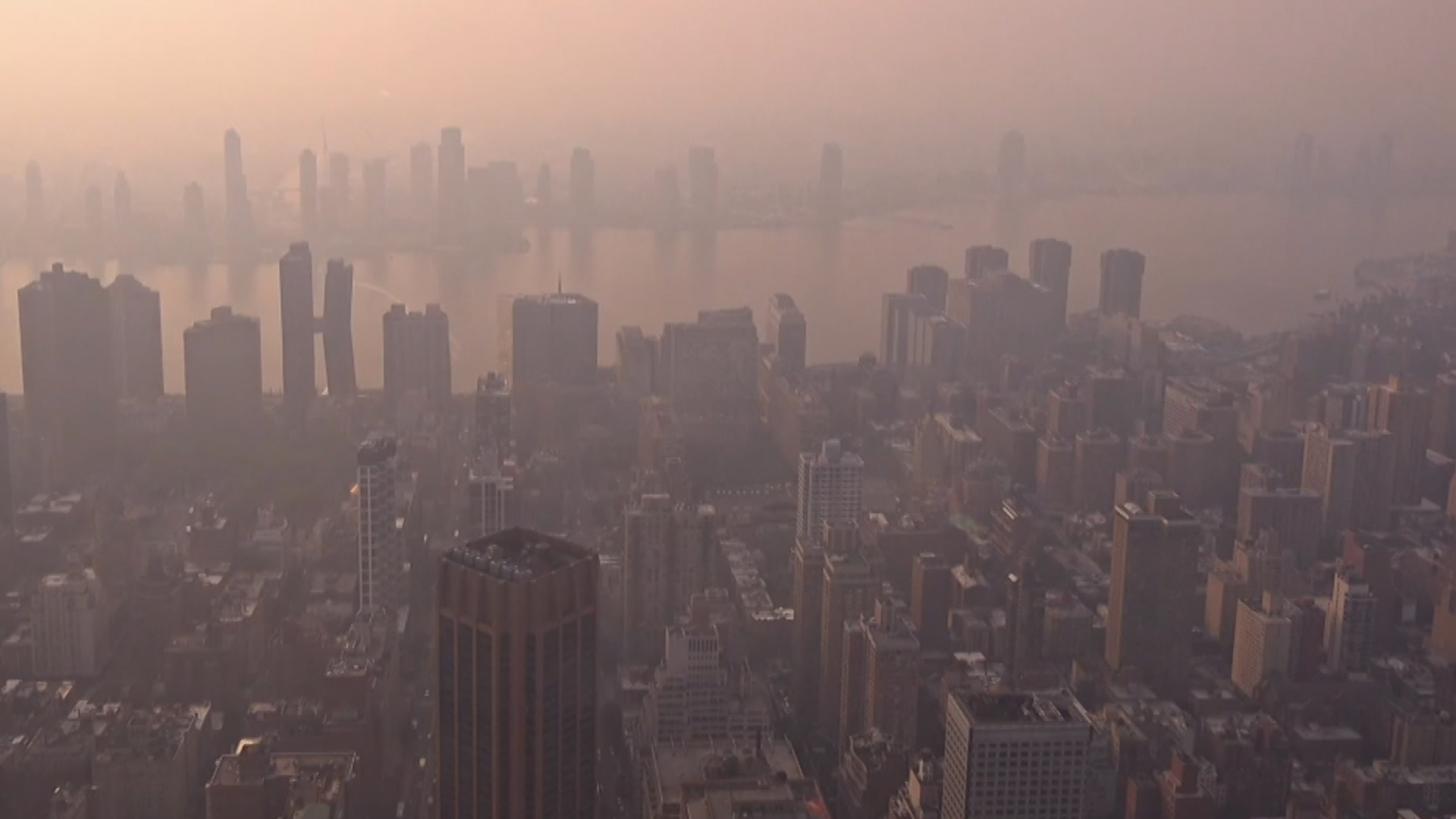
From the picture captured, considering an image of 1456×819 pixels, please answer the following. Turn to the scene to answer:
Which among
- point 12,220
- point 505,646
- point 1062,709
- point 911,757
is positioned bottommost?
point 911,757

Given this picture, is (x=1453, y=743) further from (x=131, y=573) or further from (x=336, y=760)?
(x=131, y=573)

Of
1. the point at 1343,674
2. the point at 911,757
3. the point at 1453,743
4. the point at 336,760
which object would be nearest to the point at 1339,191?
the point at 1343,674

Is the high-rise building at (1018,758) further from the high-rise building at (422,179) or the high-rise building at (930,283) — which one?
the high-rise building at (930,283)

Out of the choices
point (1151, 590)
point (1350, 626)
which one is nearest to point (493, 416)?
point (1151, 590)

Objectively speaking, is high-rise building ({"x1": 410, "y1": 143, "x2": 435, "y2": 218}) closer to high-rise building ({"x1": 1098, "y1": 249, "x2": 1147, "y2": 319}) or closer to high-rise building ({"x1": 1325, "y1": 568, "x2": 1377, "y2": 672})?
high-rise building ({"x1": 1098, "y1": 249, "x2": 1147, "y2": 319})

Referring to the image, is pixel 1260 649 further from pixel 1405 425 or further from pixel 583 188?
pixel 583 188

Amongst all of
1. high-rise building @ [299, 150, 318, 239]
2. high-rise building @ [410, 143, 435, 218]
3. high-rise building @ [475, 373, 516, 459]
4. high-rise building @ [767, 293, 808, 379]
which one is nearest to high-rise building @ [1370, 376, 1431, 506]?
high-rise building @ [767, 293, 808, 379]
